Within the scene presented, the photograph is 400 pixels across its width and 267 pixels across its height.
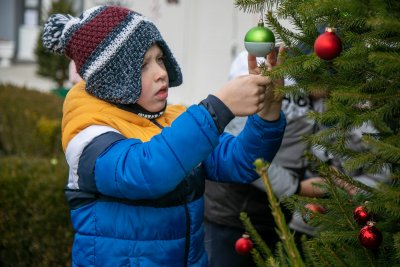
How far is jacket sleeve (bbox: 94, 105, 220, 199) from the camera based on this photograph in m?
1.97

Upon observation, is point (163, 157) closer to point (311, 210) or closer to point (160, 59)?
point (311, 210)

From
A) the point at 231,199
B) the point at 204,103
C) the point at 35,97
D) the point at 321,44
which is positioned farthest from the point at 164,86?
the point at 35,97

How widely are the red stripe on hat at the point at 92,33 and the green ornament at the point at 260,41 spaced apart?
562 mm

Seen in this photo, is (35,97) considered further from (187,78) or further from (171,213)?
(171,213)

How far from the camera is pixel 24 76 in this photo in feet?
70.6

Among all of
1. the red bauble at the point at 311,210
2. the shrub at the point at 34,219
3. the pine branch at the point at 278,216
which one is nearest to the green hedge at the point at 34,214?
the shrub at the point at 34,219

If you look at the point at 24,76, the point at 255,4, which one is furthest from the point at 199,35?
the point at 24,76

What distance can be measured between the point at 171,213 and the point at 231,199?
3.29 feet

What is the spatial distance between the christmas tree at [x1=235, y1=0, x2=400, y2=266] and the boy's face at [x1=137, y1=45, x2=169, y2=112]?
55 centimetres

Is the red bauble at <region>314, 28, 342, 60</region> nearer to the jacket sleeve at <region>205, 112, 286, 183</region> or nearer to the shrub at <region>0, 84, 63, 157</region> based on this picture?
the jacket sleeve at <region>205, 112, 286, 183</region>

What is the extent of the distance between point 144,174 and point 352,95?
702 mm

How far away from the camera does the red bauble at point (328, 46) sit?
160cm

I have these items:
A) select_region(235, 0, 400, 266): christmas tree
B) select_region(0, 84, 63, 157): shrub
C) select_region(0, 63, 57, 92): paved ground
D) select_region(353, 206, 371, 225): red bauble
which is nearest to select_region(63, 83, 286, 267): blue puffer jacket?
select_region(235, 0, 400, 266): christmas tree

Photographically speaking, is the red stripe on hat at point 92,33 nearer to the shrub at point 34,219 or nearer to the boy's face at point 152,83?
the boy's face at point 152,83
